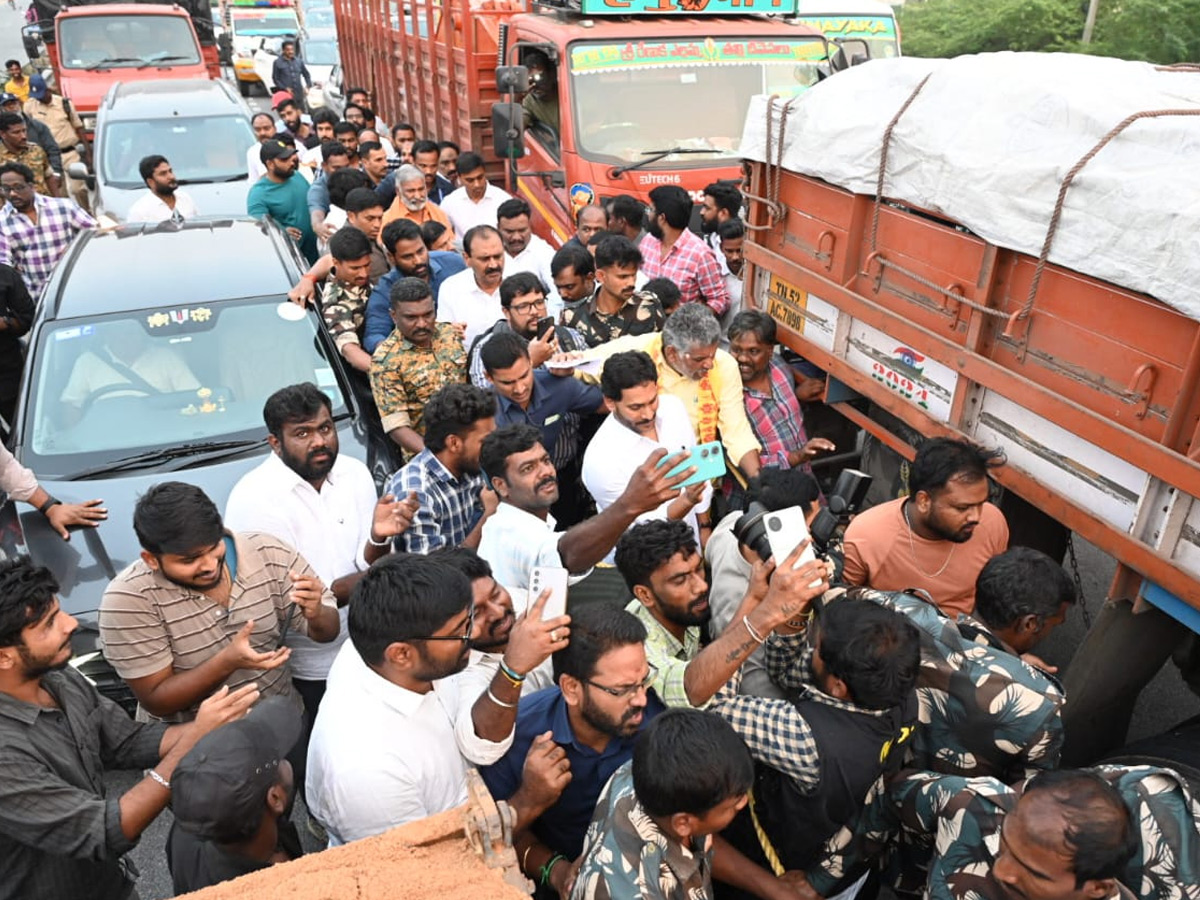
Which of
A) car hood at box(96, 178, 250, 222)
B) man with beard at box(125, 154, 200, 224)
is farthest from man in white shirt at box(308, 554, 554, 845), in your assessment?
car hood at box(96, 178, 250, 222)

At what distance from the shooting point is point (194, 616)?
2.65 m

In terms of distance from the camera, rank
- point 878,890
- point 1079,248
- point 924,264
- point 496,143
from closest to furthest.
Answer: point 1079,248, point 878,890, point 924,264, point 496,143

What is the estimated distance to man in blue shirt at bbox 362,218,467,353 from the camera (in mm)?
4738

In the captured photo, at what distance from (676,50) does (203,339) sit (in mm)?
4132

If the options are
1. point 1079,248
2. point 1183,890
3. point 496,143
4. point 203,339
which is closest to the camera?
point 1183,890

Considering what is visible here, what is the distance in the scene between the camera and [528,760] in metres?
2.23

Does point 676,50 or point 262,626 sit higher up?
point 676,50

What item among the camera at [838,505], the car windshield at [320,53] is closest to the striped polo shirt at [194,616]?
the camera at [838,505]

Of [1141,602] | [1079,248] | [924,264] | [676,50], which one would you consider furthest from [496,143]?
[1141,602]

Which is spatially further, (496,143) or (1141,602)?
(496,143)

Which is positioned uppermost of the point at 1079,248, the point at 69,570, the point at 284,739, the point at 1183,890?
the point at 1079,248

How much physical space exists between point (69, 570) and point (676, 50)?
17.4 feet

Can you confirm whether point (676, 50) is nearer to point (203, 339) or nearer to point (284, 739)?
point (203, 339)

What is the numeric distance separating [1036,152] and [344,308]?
3.38 m
